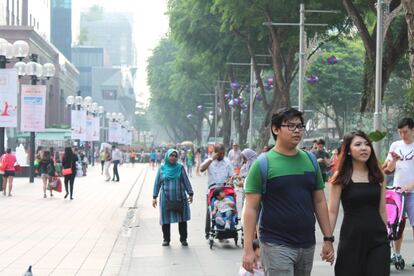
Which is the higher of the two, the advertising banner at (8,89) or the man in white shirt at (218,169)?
the advertising banner at (8,89)

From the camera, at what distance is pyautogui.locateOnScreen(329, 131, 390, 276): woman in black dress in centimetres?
651

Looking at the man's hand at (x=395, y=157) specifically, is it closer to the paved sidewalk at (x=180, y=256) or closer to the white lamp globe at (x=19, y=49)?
the paved sidewalk at (x=180, y=256)

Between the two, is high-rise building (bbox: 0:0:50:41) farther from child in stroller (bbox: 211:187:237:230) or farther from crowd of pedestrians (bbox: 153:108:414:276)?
crowd of pedestrians (bbox: 153:108:414:276)

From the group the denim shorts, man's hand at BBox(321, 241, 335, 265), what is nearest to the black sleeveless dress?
man's hand at BBox(321, 241, 335, 265)

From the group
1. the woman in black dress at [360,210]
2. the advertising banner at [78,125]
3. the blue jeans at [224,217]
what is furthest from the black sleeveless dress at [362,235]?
the advertising banner at [78,125]

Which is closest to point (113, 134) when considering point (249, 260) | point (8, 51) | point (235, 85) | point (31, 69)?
point (235, 85)

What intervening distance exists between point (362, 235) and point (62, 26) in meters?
143

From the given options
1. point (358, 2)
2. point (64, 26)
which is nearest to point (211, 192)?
point (358, 2)

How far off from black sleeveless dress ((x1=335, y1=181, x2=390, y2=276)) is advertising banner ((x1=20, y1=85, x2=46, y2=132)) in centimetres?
2655

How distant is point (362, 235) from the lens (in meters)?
6.58

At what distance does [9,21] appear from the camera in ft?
274

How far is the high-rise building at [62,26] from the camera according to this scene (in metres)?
146

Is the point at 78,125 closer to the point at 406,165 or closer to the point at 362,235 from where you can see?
the point at 406,165

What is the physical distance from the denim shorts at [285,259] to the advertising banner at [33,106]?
26961 millimetres
